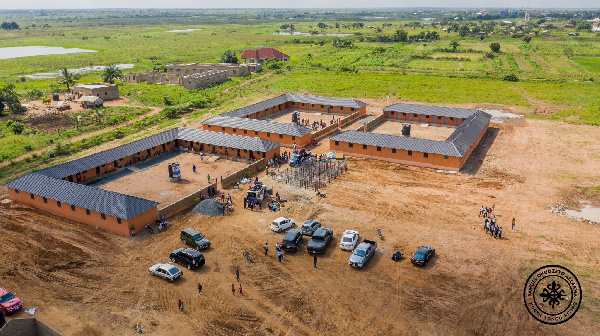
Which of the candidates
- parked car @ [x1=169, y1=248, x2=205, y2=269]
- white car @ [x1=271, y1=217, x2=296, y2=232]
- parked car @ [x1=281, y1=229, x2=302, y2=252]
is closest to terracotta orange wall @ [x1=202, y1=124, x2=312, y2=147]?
white car @ [x1=271, y1=217, x2=296, y2=232]

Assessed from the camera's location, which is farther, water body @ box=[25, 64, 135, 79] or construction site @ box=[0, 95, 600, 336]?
water body @ box=[25, 64, 135, 79]

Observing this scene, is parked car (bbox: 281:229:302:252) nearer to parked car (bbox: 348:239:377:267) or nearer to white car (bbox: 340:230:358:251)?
white car (bbox: 340:230:358:251)

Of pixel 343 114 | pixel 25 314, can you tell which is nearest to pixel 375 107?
pixel 343 114

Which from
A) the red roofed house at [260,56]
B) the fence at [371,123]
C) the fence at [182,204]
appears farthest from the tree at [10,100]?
the red roofed house at [260,56]

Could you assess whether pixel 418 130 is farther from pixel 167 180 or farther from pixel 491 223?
pixel 167 180

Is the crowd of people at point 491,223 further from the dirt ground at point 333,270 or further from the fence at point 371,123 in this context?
the fence at point 371,123

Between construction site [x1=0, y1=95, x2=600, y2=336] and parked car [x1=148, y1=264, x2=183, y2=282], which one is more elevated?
parked car [x1=148, y1=264, x2=183, y2=282]

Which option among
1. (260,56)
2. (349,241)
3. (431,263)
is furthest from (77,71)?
(431,263)

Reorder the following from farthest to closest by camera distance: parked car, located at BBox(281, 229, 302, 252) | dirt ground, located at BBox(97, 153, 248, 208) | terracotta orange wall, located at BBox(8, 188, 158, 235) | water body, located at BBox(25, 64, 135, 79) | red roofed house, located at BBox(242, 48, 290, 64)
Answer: red roofed house, located at BBox(242, 48, 290, 64) → water body, located at BBox(25, 64, 135, 79) → dirt ground, located at BBox(97, 153, 248, 208) → terracotta orange wall, located at BBox(8, 188, 158, 235) → parked car, located at BBox(281, 229, 302, 252)
